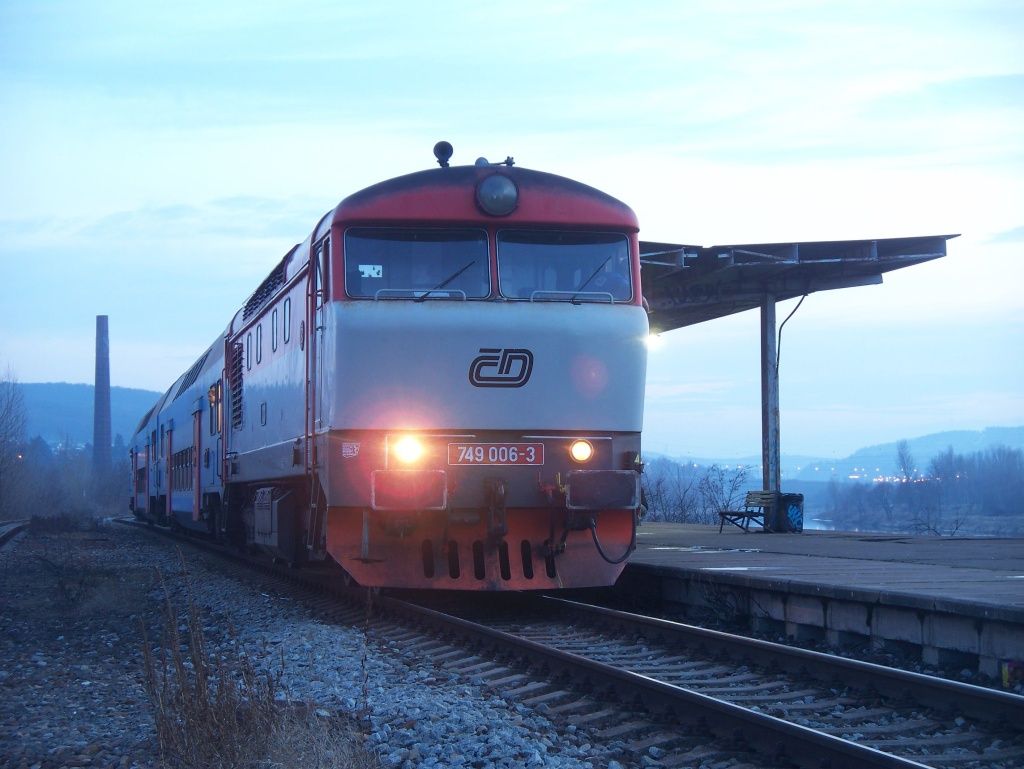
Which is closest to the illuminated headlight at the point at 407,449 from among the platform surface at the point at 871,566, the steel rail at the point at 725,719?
the steel rail at the point at 725,719

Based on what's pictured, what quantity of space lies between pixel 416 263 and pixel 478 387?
48.5 inches

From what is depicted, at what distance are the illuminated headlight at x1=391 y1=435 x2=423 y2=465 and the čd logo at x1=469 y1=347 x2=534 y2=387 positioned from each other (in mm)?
695

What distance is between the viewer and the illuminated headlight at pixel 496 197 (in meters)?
9.98

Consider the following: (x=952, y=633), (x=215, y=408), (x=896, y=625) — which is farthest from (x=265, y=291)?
(x=952, y=633)

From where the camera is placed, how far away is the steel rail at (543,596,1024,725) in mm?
5742

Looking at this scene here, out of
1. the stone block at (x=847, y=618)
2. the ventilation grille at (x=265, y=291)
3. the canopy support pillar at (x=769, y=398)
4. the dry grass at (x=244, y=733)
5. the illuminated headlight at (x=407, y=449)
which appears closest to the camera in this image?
the dry grass at (x=244, y=733)

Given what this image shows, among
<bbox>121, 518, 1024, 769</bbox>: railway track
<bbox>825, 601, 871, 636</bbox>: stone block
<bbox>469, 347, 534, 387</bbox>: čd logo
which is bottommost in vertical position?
<bbox>121, 518, 1024, 769</bbox>: railway track

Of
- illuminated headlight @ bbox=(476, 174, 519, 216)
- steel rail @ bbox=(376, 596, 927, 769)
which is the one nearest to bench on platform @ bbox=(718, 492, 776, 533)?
illuminated headlight @ bbox=(476, 174, 519, 216)

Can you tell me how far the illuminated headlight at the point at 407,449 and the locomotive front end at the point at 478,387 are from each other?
0.01m

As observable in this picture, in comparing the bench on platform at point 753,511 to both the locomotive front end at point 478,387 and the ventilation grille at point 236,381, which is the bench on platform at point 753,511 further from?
the locomotive front end at point 478,387

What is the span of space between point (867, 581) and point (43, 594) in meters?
9.89

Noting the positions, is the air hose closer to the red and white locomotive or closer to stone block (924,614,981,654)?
the red and white locomotive

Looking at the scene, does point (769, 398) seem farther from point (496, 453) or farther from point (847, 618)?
point (847, 618)

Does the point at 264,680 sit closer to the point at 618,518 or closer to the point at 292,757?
the point at 292,757
